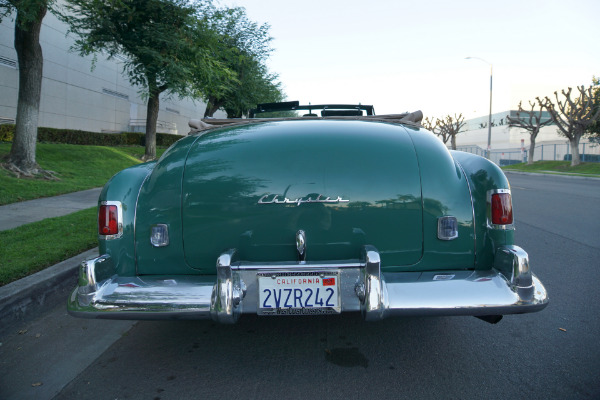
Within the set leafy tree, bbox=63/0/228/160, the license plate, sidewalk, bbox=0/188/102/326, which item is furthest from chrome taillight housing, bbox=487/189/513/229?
leafy tree, bbox=63/0/228/160

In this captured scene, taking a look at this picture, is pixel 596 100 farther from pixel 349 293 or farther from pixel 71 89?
pixel 349 293

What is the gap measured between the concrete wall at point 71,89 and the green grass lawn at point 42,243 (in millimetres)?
14886

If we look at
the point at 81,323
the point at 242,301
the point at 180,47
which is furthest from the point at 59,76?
the point at 242,301

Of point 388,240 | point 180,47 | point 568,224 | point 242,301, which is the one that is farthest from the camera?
point 180,47

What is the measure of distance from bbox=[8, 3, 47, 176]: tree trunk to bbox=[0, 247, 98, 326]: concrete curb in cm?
791

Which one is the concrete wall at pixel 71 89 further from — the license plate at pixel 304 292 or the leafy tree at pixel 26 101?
the license plate at pixel 304 292

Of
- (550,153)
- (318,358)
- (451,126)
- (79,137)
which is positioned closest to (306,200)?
(318,358)

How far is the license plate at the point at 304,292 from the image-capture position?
7.48 ft

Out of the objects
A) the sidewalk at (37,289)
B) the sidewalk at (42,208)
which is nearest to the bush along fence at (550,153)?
the sidewalk at (42,208)

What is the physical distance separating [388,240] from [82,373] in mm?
1891

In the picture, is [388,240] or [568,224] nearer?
[388,240]

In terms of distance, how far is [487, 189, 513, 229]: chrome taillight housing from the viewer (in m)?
2.62

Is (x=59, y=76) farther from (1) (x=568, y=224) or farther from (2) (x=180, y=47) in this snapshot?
(1) (x=568, y=224)

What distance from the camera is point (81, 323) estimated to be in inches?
137
